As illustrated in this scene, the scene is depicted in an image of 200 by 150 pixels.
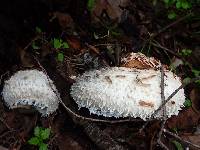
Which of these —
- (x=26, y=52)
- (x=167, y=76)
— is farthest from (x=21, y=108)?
(x=167, y=76)

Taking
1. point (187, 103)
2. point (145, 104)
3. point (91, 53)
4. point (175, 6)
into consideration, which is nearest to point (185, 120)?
point (187, 103)

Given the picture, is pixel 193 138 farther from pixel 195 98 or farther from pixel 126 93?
pixel 126 93

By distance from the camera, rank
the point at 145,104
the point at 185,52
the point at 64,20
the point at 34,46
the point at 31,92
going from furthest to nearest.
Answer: the point at 185,52
the point at 64,20
the point at 34,46
the point at 31,92
the point at 145,104

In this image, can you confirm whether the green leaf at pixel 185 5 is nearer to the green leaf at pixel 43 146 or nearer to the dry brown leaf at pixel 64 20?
the dry brown leaf at pixel 64 20

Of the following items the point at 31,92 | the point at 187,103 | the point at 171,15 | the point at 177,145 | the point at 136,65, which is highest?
the point at 171,15

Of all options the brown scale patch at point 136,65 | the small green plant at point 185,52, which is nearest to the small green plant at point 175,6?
the small green plant at point 185,52

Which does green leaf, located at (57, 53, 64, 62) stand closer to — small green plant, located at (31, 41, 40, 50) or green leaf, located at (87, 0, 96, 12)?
small green plant, located at (31, 41, 40, 50)
